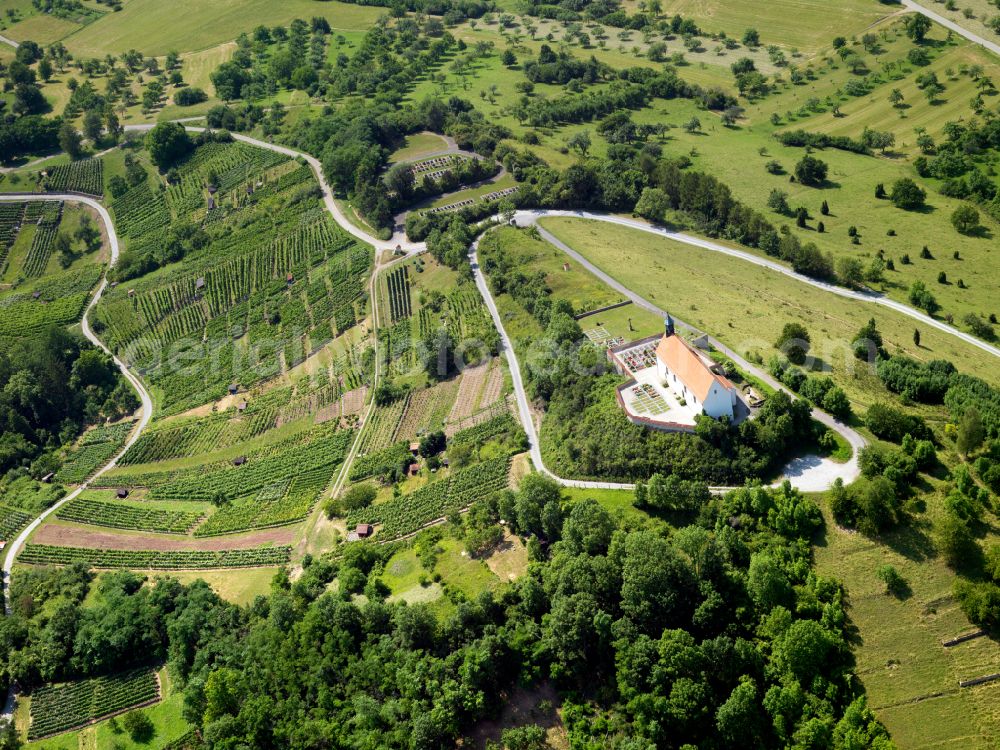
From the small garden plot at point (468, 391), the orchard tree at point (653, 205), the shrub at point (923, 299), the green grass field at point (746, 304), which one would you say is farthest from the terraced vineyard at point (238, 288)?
the shrub at point (923, 299)

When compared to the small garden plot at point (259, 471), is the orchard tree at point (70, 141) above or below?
above

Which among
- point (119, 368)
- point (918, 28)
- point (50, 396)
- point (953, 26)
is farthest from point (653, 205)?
point (953, 26)

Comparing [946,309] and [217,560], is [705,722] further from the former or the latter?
[946,309]

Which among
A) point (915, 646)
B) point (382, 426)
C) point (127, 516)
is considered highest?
point (915, 646)

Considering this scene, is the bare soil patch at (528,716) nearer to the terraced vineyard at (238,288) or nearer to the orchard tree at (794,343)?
the orchard tree at (794,343)

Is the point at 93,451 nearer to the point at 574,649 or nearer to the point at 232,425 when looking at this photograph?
the point at 232,425

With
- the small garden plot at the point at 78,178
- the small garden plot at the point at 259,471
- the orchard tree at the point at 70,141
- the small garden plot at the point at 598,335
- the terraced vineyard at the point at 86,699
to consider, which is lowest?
the terraced vineyard at the point at 86,699

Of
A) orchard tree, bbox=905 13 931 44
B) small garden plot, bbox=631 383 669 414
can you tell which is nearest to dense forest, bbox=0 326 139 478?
small garden plot, bbox=631 383 669 414
